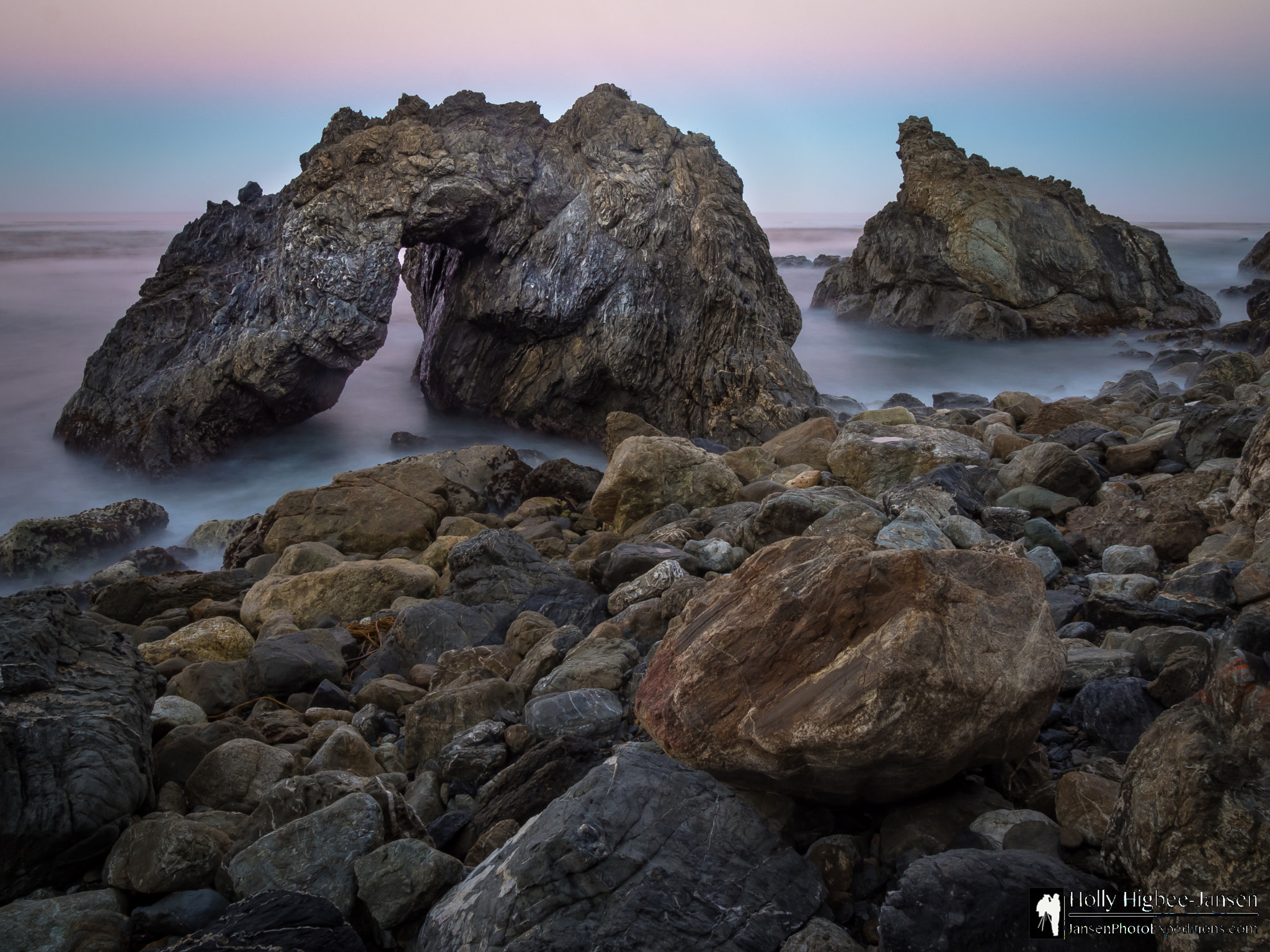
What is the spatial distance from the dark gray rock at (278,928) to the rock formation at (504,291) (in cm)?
1050

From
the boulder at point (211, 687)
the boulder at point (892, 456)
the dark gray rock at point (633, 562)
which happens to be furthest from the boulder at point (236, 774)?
the boulder at point (892, 456)

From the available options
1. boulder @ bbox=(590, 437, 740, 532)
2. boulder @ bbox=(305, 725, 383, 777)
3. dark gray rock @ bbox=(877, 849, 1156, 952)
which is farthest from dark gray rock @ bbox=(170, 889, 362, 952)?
boulder @ bbox=(590, 437, 740, 532)

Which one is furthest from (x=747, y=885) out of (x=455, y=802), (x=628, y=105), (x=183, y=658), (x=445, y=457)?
(x=628, y=105)

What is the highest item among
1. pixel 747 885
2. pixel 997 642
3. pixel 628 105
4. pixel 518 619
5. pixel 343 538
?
pixel 628 105

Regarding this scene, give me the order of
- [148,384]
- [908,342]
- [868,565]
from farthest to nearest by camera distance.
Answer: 1. [908,342]
2. [148,384]
3. [868,565]

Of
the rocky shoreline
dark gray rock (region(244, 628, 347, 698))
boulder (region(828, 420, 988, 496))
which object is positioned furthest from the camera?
boulder (region(828, 420, 988, 496))

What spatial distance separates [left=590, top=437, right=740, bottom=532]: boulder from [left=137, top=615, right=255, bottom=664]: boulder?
3406mm

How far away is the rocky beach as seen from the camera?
2.41 metres

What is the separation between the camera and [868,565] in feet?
9.33

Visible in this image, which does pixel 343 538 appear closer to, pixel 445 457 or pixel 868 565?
pixel 445 457

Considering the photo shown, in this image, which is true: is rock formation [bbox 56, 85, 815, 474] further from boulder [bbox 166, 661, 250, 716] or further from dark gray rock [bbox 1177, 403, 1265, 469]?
boulder [bbox 166, 661, 250, 716]

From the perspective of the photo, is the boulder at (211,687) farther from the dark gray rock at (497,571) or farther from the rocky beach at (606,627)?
the dark gray rock at (497,571)

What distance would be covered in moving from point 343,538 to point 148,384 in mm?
6655

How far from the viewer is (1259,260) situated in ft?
112
